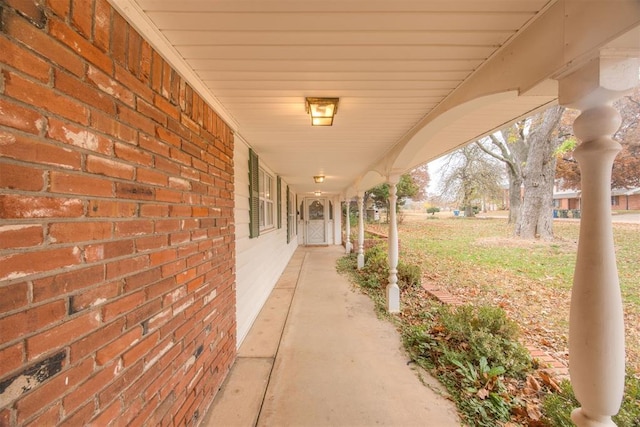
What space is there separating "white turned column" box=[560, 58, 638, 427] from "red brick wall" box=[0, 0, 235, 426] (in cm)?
193

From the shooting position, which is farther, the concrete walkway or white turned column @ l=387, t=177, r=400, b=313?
white turned column @ l=387, t=177, r=400, b=313

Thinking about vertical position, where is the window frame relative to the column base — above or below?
above

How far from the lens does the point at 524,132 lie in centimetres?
1044

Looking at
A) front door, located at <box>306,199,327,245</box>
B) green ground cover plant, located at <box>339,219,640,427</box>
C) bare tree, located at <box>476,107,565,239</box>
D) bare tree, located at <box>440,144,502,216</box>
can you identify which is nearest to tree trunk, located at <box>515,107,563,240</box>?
bare tree, located at <box>476,107,565,239</box>

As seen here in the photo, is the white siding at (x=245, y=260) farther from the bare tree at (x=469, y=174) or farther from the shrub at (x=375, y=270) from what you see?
the bare tree at (x=469, y=174)

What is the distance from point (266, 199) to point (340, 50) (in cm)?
398

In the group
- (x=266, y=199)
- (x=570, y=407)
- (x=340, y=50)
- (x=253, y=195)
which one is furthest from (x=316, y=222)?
(x=340, y=50)

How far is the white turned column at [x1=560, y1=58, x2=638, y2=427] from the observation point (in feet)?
3.42

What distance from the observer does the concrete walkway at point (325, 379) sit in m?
1.96

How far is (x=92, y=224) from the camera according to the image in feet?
3.16

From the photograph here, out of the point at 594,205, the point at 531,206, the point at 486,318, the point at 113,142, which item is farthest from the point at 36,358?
the point at 531,206

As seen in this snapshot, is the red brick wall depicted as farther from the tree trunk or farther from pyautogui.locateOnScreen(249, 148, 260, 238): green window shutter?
the tree trunk

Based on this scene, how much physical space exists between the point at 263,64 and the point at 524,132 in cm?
1252

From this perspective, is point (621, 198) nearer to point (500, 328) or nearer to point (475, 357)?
point (500, 328)
